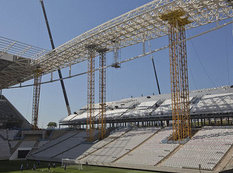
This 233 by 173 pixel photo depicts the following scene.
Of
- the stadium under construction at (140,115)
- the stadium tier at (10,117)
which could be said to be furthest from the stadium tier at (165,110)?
the stadium tier at (10,117)

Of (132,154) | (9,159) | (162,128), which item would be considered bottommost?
(9,159)

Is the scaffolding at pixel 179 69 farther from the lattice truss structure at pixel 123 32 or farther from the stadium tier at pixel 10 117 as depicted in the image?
the stadium tier at pixel 10 117

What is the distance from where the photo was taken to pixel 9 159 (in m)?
43.4

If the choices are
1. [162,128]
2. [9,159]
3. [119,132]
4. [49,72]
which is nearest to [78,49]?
[49,72]

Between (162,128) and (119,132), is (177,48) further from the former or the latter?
(119,132)

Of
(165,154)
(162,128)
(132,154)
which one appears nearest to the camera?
(165,154)

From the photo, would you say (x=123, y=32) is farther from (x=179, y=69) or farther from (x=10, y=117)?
(x=10, y=117)

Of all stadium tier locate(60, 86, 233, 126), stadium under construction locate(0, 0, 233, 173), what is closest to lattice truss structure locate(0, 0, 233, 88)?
stadium under construction locate(0, 0, 233, 173)

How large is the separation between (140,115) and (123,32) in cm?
1597

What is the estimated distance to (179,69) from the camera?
1351 inches

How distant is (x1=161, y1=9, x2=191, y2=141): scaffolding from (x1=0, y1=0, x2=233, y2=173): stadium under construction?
129 mm

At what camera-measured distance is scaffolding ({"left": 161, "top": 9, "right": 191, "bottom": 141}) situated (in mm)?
33031

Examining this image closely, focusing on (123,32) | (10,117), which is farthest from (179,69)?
(10,117)

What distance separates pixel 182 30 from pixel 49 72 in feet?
95.9
